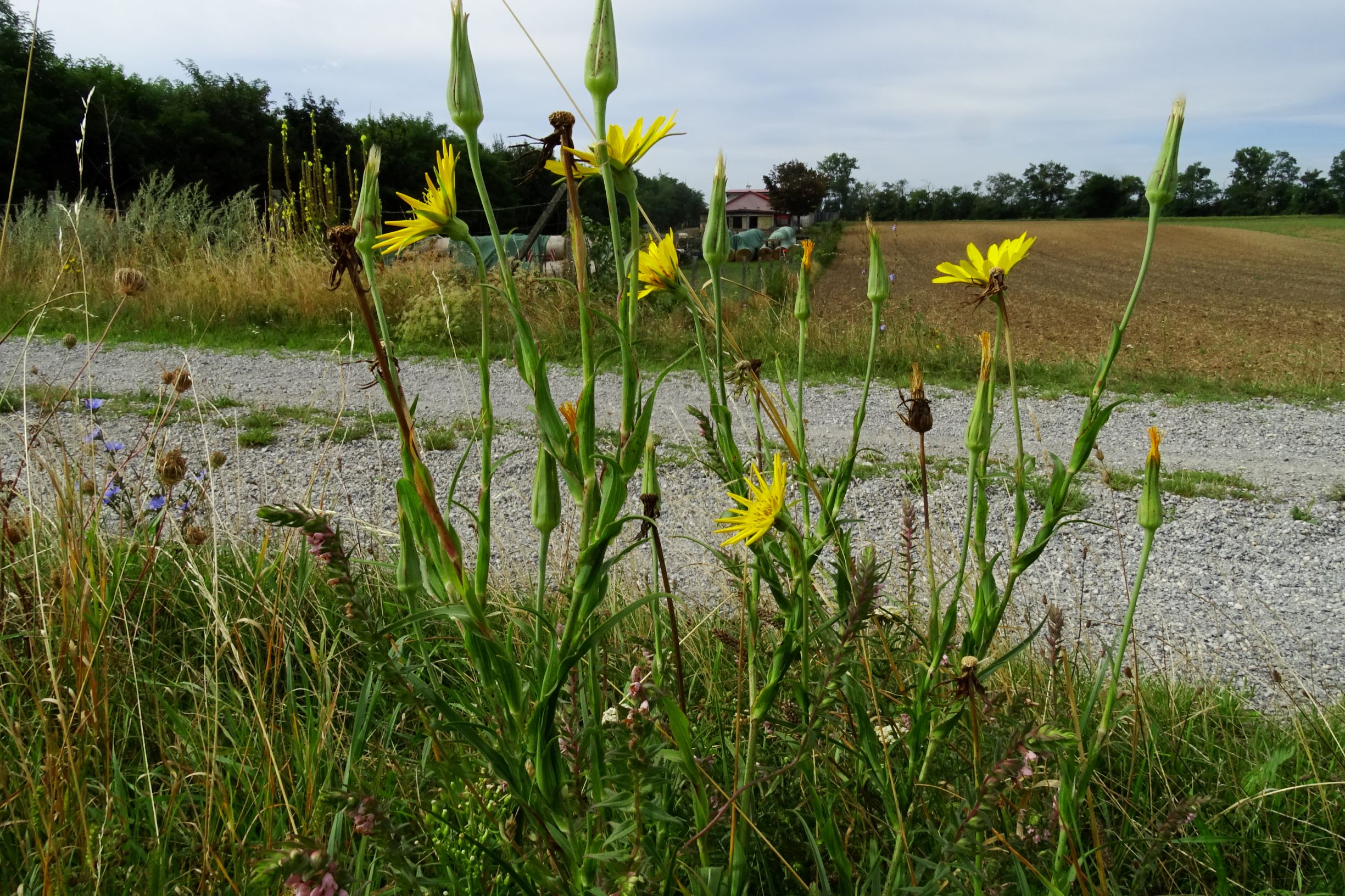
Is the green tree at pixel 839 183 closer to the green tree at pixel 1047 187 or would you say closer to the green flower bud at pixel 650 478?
the green tree at pixel 1047 187

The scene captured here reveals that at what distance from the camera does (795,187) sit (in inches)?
1428

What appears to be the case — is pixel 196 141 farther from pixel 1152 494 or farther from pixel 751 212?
pixel 751 212

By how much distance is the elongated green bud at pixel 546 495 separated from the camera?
2.76ft

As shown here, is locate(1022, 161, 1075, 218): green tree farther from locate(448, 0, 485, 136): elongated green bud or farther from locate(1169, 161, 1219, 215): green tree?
locate(448, 0, 485, 136): elongated green bud

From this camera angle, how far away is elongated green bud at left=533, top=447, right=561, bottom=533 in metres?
0.84

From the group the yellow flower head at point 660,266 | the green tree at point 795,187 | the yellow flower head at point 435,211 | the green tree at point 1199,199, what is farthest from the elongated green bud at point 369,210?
the green tree at point 1199,199

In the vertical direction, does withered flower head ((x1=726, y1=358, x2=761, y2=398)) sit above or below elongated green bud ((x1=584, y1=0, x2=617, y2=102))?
below

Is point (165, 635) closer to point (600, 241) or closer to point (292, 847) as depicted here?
point (292, 847)

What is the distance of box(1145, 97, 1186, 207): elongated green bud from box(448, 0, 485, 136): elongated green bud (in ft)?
2.64

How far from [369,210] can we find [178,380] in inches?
55.6

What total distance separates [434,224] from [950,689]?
3.02 feet

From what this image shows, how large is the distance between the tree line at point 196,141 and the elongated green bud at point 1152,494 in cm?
1470

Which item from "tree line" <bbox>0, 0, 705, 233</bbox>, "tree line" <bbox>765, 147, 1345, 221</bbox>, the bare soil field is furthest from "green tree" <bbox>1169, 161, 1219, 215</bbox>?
"tree line" <bbox>0, 0, 705, 233</bbox>

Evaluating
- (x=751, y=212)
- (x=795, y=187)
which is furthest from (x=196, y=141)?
(x=751, y=212)
